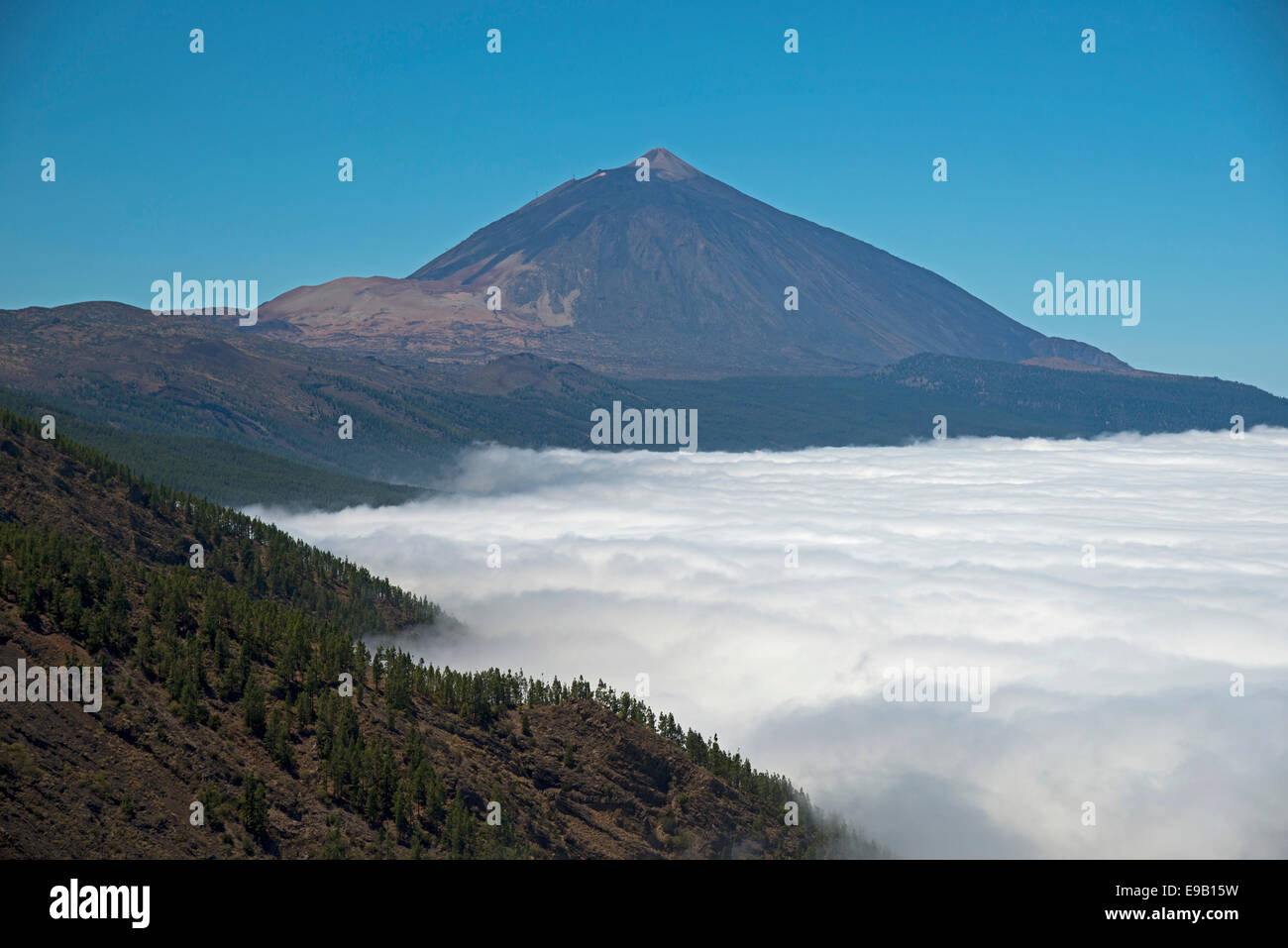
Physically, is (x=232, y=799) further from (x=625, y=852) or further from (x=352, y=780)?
(x=625, y=852)

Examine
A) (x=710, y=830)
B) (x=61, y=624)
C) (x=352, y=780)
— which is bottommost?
(x=710, y=830)

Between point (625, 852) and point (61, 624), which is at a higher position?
point (61, 624)

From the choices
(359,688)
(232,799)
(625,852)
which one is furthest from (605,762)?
(232,799)
